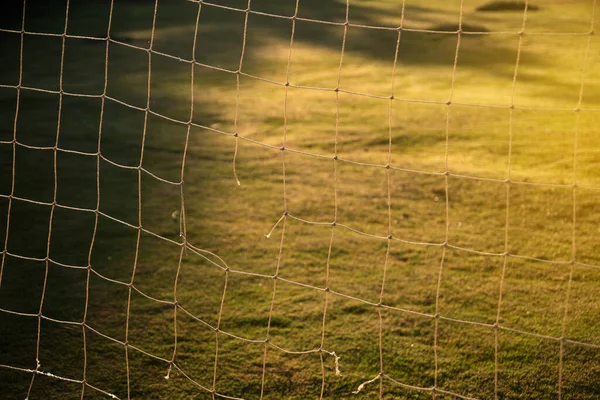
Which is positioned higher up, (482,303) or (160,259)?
(482,303)

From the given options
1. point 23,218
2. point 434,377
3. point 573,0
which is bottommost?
point 23,218

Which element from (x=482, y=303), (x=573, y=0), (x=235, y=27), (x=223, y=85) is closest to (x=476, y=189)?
(x=482, y=303)

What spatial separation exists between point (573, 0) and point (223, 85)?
673cm

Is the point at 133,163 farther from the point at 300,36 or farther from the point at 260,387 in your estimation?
the point at 300,36

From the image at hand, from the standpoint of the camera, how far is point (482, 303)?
245cm

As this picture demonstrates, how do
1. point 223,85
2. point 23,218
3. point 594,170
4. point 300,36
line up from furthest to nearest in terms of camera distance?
point 300,36
point 223,85
point 594,170
point 23,218

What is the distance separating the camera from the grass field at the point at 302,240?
207 cm

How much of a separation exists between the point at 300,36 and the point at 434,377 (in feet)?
19.7

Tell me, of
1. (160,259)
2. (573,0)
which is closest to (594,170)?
(160,259)

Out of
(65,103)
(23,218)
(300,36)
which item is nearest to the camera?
(23,218)

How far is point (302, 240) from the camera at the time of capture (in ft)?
9.61

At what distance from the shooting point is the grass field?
2.07 meters

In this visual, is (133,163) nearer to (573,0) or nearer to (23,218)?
(23,218)

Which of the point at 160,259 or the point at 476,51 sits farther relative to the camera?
the point at 476,51
